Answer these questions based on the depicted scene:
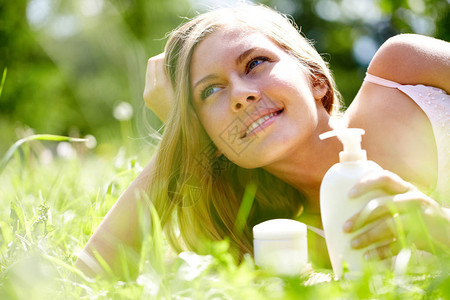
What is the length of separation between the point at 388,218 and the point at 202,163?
1.15m

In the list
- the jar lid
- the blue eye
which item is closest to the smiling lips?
the blue eye

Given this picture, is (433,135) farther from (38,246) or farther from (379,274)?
(38,246)

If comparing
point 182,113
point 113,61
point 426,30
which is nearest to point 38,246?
point 182,113

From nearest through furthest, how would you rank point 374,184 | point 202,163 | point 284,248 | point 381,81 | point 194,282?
point 194,282 < point 374,184 < point 284,248 < point 381,81 < point 202,163

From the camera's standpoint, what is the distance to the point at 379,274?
3.91 feet

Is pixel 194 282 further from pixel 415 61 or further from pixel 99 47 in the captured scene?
pixel 99 47

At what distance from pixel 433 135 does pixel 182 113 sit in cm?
107

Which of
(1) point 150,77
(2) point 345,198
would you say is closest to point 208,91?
(1) point 150,77

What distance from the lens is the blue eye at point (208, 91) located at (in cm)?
207

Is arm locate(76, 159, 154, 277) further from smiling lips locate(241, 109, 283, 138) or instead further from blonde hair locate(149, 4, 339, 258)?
smiling lips locate(241, 109, 283, 138)

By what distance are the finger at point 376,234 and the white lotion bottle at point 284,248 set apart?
182mm

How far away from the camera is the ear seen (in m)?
2.25

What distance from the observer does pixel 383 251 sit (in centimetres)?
128

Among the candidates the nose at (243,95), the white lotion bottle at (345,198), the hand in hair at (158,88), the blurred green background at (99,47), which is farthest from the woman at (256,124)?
the blurred green background at (99,47)
